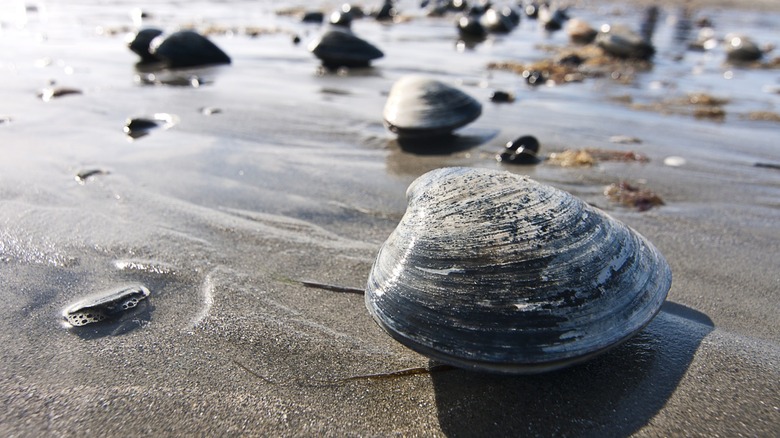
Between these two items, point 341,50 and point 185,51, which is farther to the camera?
point 341,50

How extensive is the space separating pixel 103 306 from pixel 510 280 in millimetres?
1443

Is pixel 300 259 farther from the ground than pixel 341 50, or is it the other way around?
pixel 341 50

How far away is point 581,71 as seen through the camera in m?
7.25

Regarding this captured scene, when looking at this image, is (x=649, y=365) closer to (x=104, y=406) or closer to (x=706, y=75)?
(x=104, y=406)

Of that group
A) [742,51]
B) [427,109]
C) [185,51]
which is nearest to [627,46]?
[742,51]

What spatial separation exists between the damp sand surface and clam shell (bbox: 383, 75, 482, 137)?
0.21 meters

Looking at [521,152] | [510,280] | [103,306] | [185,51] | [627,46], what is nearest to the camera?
[510,280]

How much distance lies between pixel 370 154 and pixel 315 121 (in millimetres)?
919

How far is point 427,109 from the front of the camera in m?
3.97

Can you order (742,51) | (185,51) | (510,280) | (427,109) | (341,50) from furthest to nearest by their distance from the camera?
(742,51), (341,50), (185,51), (427,109), (510,280)

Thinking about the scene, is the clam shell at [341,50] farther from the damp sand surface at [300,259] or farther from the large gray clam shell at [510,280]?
the large gray clam shell at [510,280]

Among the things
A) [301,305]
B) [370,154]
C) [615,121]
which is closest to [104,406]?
[301,305]

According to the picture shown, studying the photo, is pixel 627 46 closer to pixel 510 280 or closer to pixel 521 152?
pixel 521 152

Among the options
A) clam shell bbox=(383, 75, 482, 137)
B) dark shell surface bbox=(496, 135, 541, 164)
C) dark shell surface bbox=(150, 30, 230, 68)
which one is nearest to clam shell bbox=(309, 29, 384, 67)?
dark shell surface bbox=(150, 30, 230, 68)
